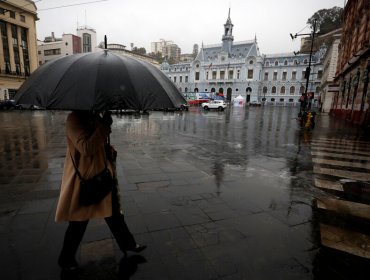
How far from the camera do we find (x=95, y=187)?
214cm

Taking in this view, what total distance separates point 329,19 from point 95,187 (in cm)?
7419

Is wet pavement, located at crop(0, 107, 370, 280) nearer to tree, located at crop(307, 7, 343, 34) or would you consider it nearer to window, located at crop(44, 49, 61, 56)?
tree, located at crop(307, 7, 343, 34)

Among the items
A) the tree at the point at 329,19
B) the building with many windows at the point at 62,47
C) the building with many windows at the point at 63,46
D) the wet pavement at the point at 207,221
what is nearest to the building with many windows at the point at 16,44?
the building with many windows at the point at 63,46

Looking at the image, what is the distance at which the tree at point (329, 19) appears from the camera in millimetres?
57625

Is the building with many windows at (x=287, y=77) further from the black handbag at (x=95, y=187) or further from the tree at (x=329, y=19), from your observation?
the black handbag at (x=95, y=187)


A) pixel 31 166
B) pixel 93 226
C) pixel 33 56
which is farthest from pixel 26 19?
pixel 93 226

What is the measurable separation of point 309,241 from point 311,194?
66.4 inches

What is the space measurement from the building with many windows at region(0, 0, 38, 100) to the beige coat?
45293mm

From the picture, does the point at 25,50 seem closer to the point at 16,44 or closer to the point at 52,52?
the point at 16,44

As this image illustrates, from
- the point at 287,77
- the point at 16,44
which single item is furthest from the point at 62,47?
the point at 287,77

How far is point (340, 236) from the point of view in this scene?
120 inches

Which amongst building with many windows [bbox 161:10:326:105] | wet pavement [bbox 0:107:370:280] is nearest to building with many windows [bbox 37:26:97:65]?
building with many windows [bbox 161:10:326:105]

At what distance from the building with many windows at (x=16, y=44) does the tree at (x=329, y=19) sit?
197 ft

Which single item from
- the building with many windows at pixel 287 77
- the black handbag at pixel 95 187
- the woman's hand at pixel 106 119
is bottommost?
the black handbag at pixel 95 187
